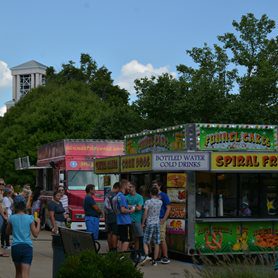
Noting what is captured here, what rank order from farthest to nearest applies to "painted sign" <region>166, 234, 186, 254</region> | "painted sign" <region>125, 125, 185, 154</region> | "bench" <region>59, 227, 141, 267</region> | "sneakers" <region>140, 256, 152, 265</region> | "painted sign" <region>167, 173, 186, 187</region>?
"painted sign" <region>125, 125, 185, 154</region> → "painted sign" <region>167, 173, 186, 187</region> → "painted sign" <region>166, 234, 186, 254</region> → "sneakers" <region>140, 256, 152, 265</region> → "bench" <region>59, 227, 141, 267</region>

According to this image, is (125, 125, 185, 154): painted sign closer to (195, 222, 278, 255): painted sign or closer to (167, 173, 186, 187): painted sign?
(167, 173, 186, 187): painted sign

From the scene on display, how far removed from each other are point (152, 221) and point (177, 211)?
43.1 inches

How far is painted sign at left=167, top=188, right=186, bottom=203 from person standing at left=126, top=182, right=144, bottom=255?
1023mm

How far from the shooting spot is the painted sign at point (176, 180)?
15205 mm

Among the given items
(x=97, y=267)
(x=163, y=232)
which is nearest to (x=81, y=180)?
(x=163, y=232)

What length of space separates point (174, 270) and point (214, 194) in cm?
245

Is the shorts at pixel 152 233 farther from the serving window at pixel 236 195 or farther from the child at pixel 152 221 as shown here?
the serving window at pixel 236 195

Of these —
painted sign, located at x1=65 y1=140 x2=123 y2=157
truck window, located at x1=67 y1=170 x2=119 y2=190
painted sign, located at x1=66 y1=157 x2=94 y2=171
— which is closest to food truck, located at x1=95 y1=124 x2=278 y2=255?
truck window, located at x1=67 y1=170 x2=119 y2=190

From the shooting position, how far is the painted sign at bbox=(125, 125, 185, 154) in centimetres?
1597

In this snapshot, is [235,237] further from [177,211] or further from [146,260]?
[146,260]

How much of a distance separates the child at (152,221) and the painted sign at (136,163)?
3.13 feet

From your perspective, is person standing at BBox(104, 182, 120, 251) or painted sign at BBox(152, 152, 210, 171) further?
person standing at BBox(104, 182, 120, 251)

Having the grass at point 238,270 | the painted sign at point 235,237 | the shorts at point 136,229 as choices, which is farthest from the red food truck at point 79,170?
the grass at point 238,270

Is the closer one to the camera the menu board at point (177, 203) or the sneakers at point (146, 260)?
the sneakers at point (146, 260)
